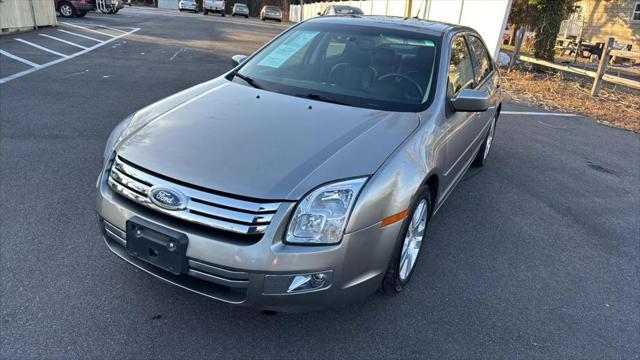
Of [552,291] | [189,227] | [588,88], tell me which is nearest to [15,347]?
[189,227]

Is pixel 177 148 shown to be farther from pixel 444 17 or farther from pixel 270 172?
pixel 444 17

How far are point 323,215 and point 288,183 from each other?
23cm

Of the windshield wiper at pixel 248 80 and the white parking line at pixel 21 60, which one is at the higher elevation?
the windshield wiper at pixel 248 80

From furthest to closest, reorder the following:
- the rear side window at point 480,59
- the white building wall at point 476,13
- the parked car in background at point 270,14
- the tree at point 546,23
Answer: the parked car in background at point 270,14, the tree at point 546,23, the white building wall at point 476,13, the rear side window at point 480,59

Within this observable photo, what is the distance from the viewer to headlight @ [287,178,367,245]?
7.16ft

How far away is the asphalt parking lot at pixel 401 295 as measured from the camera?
8.13ft

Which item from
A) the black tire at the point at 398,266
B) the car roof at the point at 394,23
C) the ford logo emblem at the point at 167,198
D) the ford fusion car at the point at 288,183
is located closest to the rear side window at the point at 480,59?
the car roof at the point at 394,23

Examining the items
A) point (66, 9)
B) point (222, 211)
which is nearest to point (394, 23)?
point (222, 211)

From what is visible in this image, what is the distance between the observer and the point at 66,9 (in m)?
21.5

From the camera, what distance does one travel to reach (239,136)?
2.61 metres

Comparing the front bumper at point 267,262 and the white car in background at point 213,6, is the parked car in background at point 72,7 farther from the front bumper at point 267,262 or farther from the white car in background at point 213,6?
the front bumper at point 267,262

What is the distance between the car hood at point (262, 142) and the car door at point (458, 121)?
557mm

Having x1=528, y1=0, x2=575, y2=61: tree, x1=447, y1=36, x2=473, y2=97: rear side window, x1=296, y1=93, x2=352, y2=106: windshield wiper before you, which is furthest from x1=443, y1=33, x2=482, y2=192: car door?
x1=528, y1=0, x2=575, y2=61: tree

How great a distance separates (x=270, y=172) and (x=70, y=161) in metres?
3.28
